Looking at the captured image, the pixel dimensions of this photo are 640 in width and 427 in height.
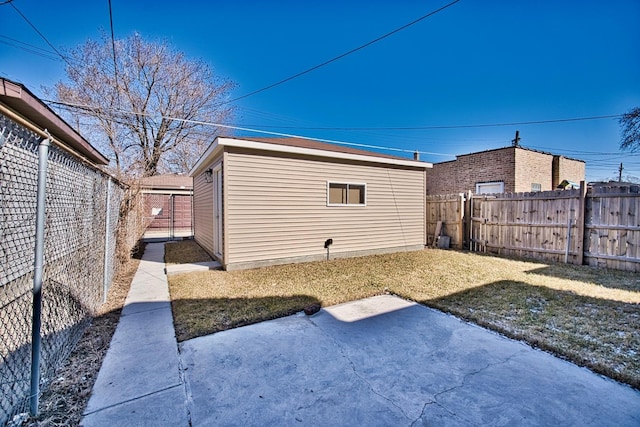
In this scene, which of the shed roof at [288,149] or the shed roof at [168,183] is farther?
the shed roof at [168,183]

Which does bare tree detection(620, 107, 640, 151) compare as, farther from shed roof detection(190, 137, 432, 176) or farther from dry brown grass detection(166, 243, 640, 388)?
shed roof detection(190, 137, 432, 176)

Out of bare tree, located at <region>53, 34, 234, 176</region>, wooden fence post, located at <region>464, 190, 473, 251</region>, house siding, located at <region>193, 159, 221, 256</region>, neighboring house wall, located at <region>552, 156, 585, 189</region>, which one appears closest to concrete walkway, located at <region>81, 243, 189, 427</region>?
house siding, located at <region>193, 159, 221, 256</region>

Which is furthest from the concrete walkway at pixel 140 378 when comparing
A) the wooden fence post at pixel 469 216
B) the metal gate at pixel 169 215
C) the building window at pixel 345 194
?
the metal gate at pixel 169 215

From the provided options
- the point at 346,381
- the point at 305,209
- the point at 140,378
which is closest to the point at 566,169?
the point at 305,209

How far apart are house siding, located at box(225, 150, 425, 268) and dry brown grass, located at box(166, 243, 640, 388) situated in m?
0.59

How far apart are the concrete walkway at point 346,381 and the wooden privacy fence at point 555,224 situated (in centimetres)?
551

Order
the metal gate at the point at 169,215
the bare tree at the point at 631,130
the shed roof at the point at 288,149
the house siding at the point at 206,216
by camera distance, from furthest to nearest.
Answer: the metal gate at the point at 169,215
the bare tree at the point at 631,130
the house siding at the point at 206,216
the shed roof at the point at 288,149

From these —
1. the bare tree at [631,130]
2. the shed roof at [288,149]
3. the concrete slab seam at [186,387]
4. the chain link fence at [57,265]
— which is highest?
the bare tree at [631,130]

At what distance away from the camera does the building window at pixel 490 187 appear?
1305 centimetres

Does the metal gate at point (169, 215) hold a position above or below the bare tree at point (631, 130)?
below

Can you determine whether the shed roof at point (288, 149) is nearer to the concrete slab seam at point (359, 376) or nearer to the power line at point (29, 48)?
the concrete slab seam at point (359, 376)

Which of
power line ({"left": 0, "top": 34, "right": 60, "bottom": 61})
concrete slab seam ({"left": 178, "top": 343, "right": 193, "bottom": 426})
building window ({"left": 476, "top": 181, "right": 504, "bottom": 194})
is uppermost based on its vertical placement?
power line ({"left": 0, "top": 34, "right": 60, "bottom": 61})

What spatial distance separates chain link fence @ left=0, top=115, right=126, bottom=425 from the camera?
7.91 feet

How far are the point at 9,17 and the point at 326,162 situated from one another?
31.8 feet
